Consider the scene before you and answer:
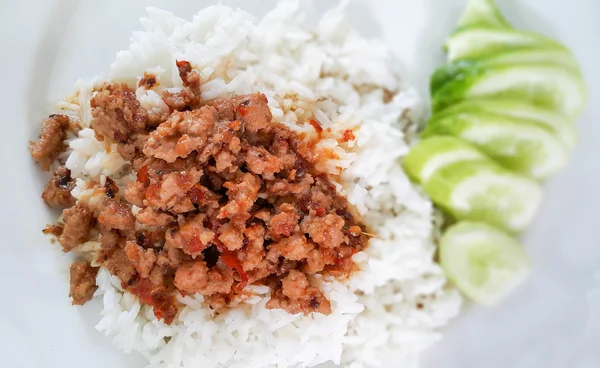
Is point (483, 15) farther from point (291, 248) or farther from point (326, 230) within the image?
point (291, 248)

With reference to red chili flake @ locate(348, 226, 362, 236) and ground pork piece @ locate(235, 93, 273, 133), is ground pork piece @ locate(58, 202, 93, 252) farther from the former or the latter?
red chili flake @ locate(348, 226, 362, 236)

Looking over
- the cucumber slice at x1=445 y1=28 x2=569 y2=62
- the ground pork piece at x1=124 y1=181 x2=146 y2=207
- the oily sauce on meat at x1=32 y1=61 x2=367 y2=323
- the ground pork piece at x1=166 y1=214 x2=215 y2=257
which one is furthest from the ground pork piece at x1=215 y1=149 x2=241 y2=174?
the cucumber slice at x1=445 y1=28 x2=569 y2=62

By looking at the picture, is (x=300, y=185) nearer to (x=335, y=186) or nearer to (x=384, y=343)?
(x=335, y=186)

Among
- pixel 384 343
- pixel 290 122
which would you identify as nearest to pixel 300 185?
pixel 290 122

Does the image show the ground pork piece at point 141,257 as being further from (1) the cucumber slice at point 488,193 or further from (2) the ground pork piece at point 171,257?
(1) the cucumber slice at point 488,193

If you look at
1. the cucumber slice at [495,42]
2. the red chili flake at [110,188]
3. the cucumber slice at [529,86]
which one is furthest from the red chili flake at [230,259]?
the cucumber slice at [495,42]

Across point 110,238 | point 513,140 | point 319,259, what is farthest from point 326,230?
point 110,238
